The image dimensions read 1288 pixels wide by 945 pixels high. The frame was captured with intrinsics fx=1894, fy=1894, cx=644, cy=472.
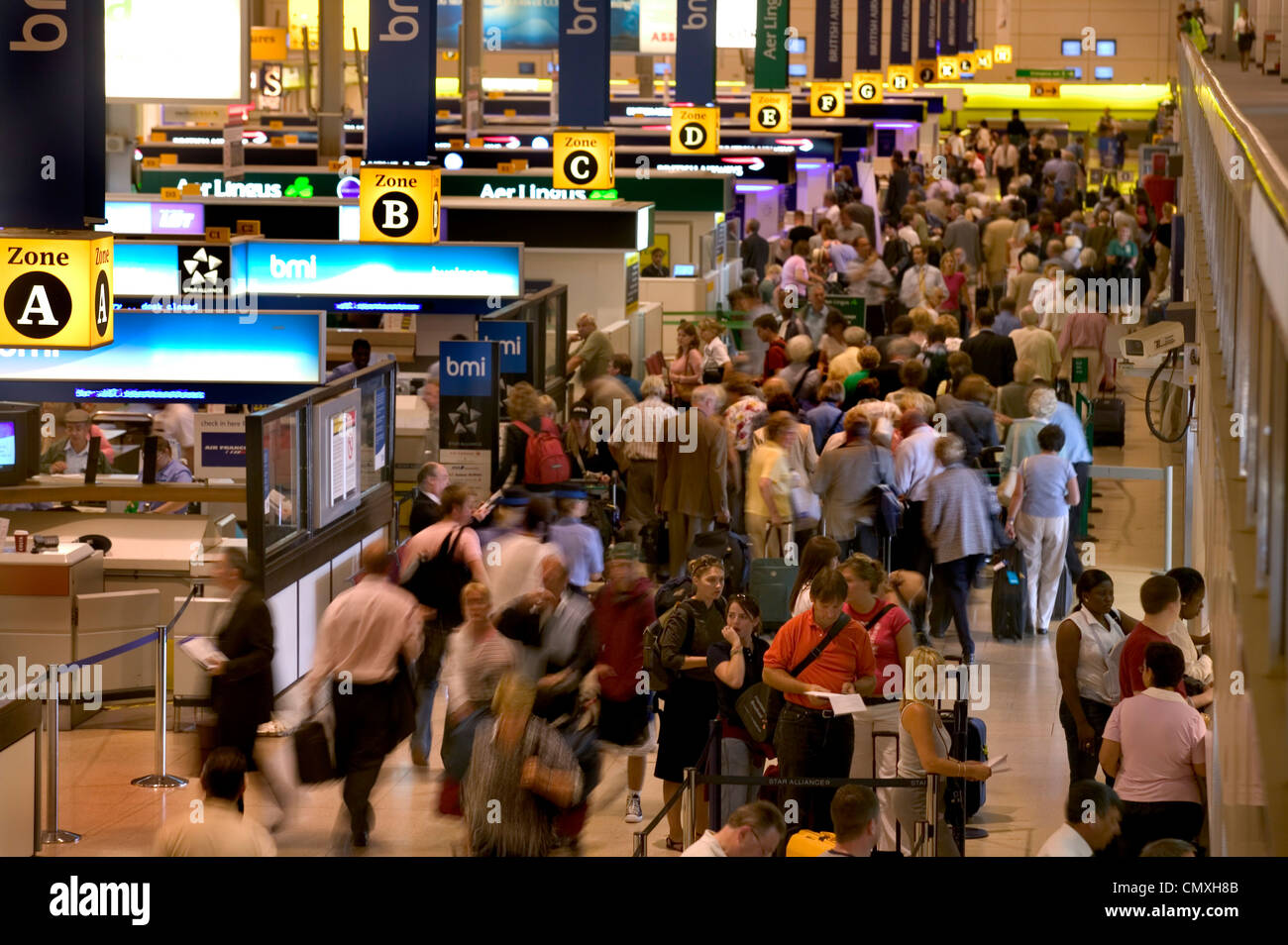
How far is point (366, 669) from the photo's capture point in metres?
8.08

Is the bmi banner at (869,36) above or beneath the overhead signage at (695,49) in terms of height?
above

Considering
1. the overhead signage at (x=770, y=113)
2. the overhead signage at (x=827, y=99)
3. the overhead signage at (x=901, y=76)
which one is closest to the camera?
the overhead signage at (x=770, y=113)

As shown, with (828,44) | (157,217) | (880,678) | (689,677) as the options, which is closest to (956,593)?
(880,678)

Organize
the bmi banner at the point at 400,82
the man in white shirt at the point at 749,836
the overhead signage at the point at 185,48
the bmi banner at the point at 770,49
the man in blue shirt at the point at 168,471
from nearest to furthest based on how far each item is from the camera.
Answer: the man in white shirt at the point at 749,836 < the man in blue shirt at the point at 168,471 < the overhead signage at the point at 185,48 < the bmi banner at the point at 400,82 < the bmi banner at the point at 770,49

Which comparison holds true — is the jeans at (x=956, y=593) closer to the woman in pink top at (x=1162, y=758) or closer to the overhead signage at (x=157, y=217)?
the woman in pink top at (x=1162, y=758)

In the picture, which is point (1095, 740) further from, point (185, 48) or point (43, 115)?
point (185, 48)

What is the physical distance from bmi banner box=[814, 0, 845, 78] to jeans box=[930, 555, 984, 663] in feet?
98.8

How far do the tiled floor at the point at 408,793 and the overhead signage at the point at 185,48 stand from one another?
470 centimetres

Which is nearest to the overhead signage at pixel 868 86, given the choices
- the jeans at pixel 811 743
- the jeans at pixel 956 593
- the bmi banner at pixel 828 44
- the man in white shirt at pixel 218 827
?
the bmi banner at pixel 828 44

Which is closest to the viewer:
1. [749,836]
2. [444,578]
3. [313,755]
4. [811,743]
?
[749,836]

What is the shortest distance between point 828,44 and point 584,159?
21.4 m

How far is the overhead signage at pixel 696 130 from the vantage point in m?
26.8

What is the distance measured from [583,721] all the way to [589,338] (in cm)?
886
